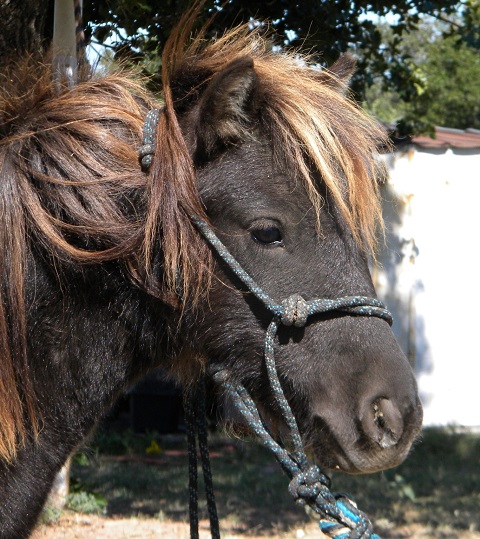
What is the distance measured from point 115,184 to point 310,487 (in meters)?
0.96

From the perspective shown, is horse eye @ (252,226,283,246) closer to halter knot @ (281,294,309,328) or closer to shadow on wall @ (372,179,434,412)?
halter knot @ (281,294,309,328)

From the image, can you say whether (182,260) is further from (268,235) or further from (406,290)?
(406,290)

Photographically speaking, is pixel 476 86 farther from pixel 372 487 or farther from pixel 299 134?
pixel 299 134

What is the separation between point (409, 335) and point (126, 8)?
16.9 ft

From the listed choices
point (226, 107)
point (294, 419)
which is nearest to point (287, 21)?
point (226, 107)

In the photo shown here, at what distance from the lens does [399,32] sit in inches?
203

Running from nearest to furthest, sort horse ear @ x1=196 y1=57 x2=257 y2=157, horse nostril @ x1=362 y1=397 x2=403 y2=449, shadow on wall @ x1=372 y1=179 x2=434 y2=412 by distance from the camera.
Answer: horse nostril @ x1=362 y1=397 x2=403 y2=449
horse ear @ x1=196 y1=57 x2=257 y2=157
shadow on wall @ x1=372 y1=179 x2=434 y2=412

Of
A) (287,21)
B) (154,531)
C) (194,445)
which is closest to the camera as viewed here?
(194,445)

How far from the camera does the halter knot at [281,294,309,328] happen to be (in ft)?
6.25

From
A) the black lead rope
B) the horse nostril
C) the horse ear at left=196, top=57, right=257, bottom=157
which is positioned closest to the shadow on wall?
the black lead rope

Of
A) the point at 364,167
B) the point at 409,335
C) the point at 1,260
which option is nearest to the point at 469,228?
the point at 409,335

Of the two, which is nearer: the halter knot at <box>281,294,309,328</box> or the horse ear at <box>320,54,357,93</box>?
the halter knot at <box>281,294,309,328</box>

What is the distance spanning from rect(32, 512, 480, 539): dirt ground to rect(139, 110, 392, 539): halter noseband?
2.93 metres

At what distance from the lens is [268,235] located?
1976 millimetres
